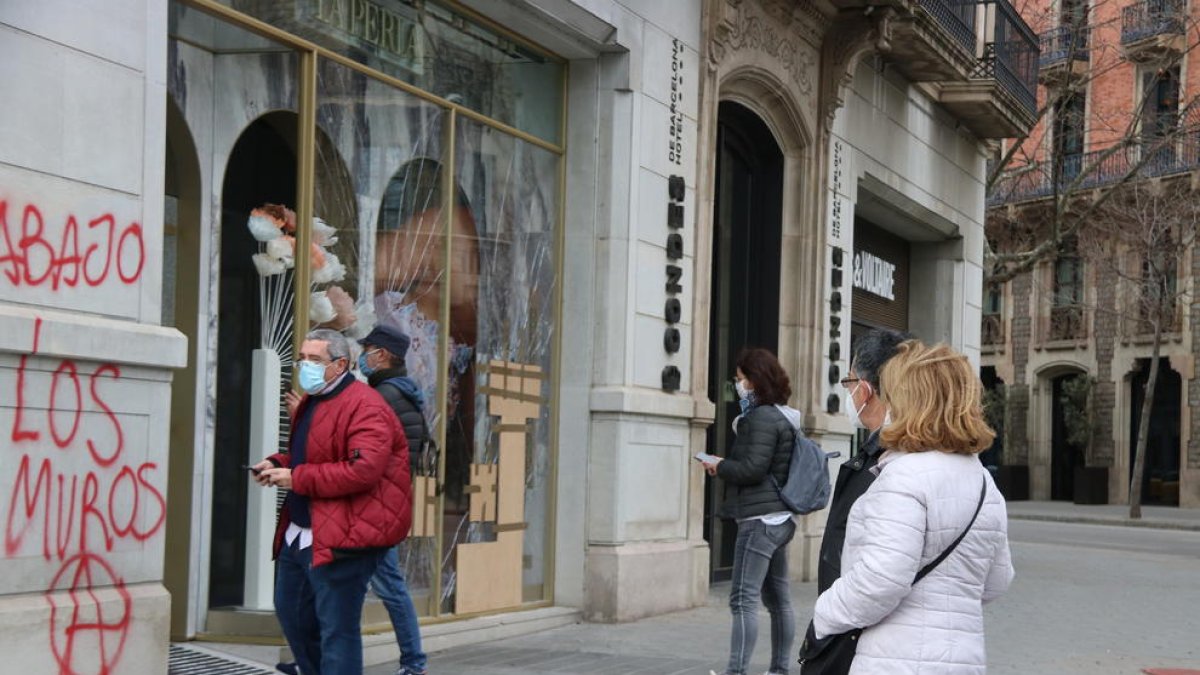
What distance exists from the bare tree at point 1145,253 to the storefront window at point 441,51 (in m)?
24.8

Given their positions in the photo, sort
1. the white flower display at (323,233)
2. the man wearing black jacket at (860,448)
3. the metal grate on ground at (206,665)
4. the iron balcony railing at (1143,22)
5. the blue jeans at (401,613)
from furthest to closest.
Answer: the iron balcony railing at (1143,22), the white flower display at (323,233), the metal grate on ground at (206,665), the blue jeans at (401,613), the man wearing black jacket at (860,448)

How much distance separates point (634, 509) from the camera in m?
11.2

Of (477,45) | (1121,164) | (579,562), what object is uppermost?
(1121,164)

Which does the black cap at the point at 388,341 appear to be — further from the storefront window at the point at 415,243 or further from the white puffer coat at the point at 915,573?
the white puffer coat at the point at 915,573

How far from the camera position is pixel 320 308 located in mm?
8953

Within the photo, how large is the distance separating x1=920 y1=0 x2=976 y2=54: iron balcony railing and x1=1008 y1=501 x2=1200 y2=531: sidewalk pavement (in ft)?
55.0

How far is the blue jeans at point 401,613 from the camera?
751 centimetres

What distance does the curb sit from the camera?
31359mm

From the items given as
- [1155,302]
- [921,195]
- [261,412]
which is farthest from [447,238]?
[1155,302]

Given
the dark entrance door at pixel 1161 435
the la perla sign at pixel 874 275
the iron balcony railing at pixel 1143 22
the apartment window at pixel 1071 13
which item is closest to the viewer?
the la perla sign at pixel 874 275

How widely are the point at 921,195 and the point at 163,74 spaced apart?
41.7 feet

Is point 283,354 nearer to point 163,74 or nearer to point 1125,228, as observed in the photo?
point 163,74

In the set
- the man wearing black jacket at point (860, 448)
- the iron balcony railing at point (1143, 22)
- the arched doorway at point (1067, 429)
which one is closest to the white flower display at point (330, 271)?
the man wearing black jacket at point (860, 448)

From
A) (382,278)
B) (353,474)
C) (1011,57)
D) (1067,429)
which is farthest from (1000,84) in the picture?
(1067,429)
